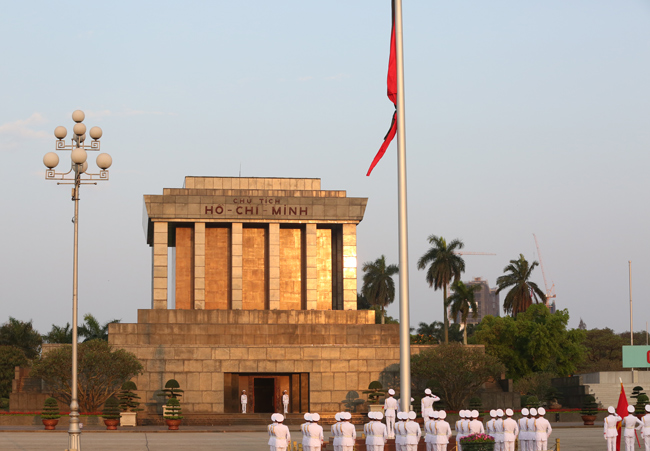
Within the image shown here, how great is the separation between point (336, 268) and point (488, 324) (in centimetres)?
2565

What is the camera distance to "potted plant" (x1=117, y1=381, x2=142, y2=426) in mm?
43344

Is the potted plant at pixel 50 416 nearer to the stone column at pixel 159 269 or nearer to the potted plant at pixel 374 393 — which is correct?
the stone column at pixel 159 269

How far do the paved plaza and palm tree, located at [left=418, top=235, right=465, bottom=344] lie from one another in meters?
40.3

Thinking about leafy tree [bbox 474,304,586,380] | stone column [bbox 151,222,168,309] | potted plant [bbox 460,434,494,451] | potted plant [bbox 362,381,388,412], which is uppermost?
stone column [bbox 151,222,168,309]

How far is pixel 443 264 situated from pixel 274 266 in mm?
31380

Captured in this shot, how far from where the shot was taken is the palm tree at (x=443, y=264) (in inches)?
3226

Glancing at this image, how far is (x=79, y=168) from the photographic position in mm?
26703

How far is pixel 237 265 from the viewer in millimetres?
53812

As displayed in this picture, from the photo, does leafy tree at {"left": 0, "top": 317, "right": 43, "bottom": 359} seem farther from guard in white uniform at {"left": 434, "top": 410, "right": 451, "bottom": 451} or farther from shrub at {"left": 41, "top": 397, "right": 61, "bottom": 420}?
guard in white uniform at {"left": 434, "top": 410, "right": 451, "bottom": 451}

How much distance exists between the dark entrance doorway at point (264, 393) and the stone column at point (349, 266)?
647 cm

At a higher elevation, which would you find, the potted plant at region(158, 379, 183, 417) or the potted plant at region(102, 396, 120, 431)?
the potted plant at region(158, 379, 183, 417)

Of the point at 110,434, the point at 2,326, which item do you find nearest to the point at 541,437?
the point at 110,434

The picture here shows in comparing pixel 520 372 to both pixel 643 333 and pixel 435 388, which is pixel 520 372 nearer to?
pixel 435 388

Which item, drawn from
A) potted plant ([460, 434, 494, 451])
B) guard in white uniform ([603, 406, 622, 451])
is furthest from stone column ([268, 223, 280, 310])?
potted plant ([460, 434, 494, 451])
